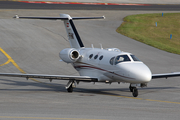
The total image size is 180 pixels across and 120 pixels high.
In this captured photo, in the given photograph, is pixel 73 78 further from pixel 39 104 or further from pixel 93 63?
pixel 39 104

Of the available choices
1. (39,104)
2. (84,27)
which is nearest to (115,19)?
(84,27)

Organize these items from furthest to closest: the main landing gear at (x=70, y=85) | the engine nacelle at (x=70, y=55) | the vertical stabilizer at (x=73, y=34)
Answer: the vertical stabilizer at (x=73, y=34)
the engine nacelle at (x=70, y=55)
the main landing gear at (x=70, y=85)

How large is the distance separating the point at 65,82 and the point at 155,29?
27.0 m

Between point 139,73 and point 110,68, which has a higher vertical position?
point 110,68

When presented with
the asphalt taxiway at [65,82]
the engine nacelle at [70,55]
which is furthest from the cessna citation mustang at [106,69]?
the asphalt taxiway at [65,82]

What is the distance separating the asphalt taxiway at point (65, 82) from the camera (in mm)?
13062

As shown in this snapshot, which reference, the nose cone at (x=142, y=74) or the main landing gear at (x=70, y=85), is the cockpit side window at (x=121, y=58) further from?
the main landing gear at (x=70, y=85)

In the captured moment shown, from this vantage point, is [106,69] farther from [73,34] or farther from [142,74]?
[73,34]

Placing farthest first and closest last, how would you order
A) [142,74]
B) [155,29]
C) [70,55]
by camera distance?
1. [155,29]
2. [70,55]
3. [142,74]

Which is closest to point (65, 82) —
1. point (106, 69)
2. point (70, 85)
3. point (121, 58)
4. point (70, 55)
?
point (70, 55)

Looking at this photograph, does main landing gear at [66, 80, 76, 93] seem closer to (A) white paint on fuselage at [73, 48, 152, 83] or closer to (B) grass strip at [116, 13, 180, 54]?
(A) white paint on fuselage at [73, 48, 152, 83]

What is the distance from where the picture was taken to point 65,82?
81.6ft

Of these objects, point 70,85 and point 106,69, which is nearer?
point 106,69

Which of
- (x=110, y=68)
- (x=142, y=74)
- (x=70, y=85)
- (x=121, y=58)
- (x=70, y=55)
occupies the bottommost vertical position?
(x=142, y=74)
